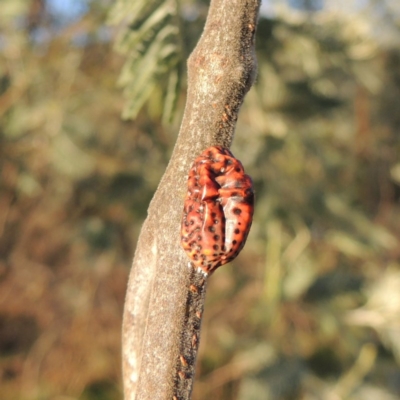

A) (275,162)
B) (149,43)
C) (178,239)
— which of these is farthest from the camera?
(275,162)

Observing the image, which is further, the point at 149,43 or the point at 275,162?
the point at 275,162

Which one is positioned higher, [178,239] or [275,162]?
[275,162]

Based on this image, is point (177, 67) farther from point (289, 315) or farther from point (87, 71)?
point (87, 71)

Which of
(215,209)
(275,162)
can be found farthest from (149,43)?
(275,162)

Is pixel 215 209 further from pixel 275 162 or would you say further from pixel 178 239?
pixel 275 162

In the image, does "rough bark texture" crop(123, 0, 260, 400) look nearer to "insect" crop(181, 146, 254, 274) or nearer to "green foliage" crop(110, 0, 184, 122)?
"insect" crop(181, 146, 254, 274)

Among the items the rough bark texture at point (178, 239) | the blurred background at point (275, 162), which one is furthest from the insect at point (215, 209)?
the blurred background at point (275, 162)

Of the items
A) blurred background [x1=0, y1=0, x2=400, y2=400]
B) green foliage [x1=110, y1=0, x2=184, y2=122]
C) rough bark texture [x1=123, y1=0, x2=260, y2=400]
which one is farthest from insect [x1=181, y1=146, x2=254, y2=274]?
blurred background [x1=0, y1=0, x2=400, y2=400]
